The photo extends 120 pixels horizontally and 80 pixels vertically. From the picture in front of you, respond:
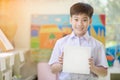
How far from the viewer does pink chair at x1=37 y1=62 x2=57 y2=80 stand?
1.65 meters

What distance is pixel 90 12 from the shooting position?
1.62 metres

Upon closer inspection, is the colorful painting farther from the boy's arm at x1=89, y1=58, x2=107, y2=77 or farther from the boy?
the boy's arm at x1=89, y1=58, x2=107, y2=77

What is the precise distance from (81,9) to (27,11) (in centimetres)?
42

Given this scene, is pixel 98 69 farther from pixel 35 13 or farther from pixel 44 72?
pixel 35 13

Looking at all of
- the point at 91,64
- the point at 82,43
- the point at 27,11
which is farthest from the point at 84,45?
the point at 27,11

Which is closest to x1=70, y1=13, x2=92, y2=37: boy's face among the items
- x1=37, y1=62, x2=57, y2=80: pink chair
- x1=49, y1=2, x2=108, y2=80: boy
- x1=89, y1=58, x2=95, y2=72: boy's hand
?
x1=49, y1=2, x2=108, y2=80: boy

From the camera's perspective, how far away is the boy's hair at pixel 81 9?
5.24 ft

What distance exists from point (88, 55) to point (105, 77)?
Result: 24 centimetres

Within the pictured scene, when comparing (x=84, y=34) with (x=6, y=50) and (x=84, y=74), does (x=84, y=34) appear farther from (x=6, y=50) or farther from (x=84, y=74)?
(x=6, y=50)

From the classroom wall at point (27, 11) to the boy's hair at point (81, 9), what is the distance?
1.7 inches

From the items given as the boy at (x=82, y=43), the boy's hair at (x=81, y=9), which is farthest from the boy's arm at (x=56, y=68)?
the boy's hair at (x=81, y=9)

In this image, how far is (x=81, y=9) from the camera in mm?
1596

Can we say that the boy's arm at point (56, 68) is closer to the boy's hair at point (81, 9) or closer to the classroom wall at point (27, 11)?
the classroom wall at point (27, 11)

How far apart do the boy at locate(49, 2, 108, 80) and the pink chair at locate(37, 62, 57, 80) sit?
4cm
